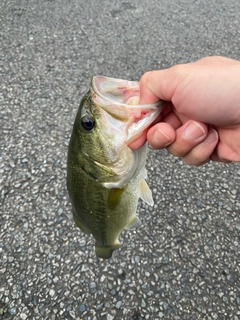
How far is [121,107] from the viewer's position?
1.26m

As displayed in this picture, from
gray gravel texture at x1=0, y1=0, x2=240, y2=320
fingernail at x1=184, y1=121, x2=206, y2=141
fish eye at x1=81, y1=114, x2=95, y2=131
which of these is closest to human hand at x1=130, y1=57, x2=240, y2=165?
fingernail at x1=184, y1=121, x2=206, y2=141

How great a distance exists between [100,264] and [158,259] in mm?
A: 356

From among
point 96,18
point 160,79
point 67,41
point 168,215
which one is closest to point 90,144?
point 160,79

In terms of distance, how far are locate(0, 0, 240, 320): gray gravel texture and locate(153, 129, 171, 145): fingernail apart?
1.09 meters

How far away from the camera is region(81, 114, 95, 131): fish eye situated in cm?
131

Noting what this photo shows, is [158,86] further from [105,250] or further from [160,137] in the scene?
[105,250]

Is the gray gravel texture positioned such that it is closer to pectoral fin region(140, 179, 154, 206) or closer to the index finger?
pectoral fin region(140, 179, 154, 206)

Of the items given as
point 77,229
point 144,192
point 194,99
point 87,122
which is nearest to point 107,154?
point 87,122

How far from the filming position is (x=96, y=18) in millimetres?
4520

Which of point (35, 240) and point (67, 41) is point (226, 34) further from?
point (35, 240)

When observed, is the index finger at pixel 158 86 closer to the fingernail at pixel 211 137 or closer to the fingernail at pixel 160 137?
the fingernail at pixel 160 137

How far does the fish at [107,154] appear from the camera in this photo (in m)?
1.29

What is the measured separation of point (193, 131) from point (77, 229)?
48.8 inches

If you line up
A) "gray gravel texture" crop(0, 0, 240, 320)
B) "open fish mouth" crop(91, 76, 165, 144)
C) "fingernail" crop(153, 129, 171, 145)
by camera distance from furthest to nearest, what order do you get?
1. "gray gravel texture" crop(0, 0, 240, 320)
2. "fingernail" crop(153, 129, 171, 145)
3. "open fish mouth" crop(91, 76, 165, 144)
